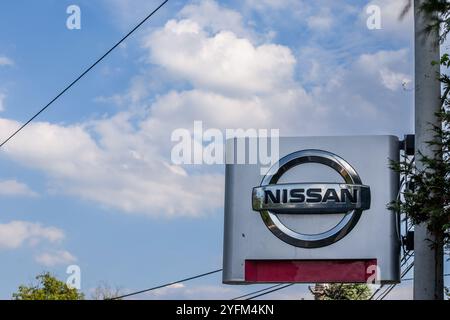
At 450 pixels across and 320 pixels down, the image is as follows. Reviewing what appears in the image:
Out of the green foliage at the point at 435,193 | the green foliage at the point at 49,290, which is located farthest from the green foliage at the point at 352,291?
the green foliage at the point at 435,193

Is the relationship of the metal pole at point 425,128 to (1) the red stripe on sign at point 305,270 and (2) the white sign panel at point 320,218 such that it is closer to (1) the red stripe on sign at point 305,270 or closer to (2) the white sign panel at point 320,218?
(2) the white sign panel at point 320,218

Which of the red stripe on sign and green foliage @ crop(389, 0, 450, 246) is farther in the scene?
the red stripe on sign

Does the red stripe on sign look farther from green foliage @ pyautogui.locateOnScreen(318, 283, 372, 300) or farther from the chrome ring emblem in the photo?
green foliage @ pyautogui.locateOnScreen(318, 283, 372, 300)

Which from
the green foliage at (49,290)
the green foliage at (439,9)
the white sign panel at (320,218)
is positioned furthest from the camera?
the green foliage at (49,290)

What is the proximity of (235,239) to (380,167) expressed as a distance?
399 cm

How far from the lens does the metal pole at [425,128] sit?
13.7 meters

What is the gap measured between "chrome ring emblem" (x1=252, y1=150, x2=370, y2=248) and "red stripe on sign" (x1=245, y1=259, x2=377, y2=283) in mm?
514

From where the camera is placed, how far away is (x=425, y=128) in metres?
14.2

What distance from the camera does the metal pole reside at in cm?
1367

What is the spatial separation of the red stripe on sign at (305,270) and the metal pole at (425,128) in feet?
16.2

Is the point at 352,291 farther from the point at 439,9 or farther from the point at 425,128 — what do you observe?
the point at 439,9

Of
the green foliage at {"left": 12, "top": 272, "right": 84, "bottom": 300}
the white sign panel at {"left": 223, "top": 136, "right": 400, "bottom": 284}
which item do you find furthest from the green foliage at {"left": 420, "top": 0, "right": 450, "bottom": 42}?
the green foliage at {"left": 12, "top": 272, "right": 84, "bottom": 300}

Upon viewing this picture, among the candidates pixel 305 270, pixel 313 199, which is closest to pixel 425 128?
pixel 313 199
